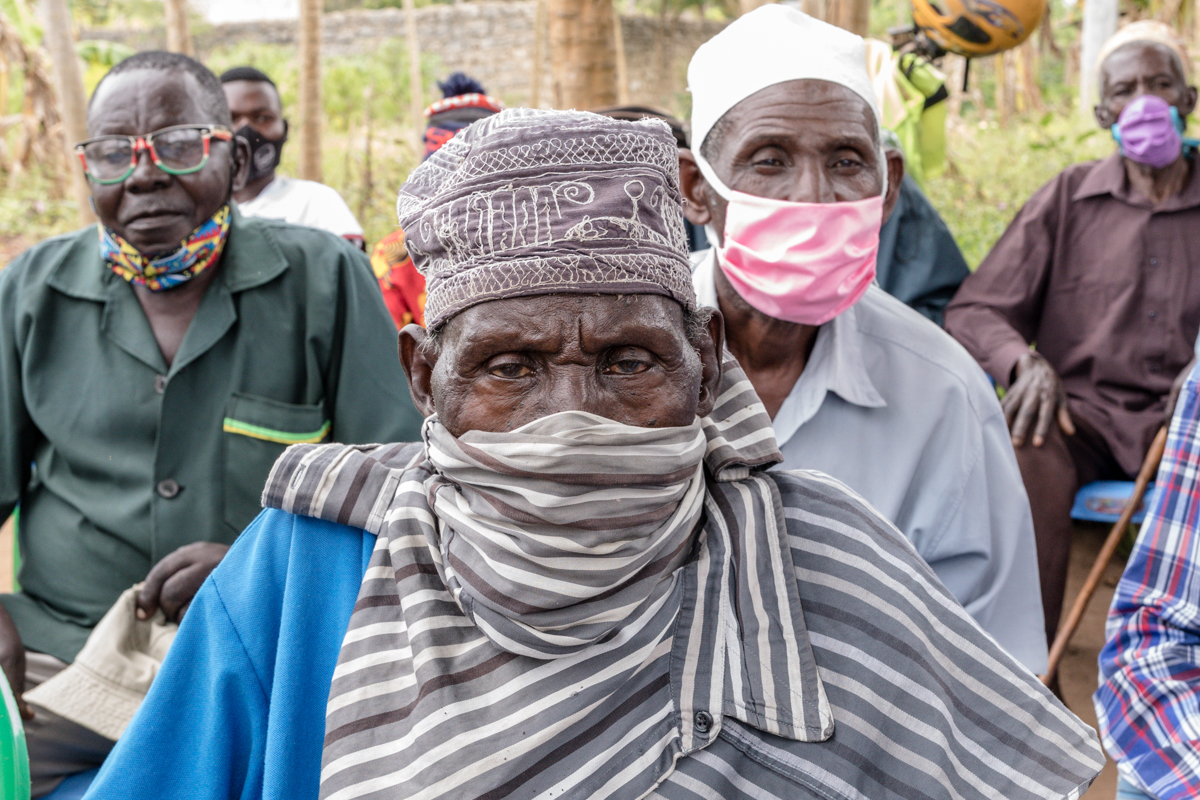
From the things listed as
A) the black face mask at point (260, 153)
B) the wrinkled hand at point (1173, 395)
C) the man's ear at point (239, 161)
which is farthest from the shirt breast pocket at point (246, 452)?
the wrinkled hand at point (1173, 395)

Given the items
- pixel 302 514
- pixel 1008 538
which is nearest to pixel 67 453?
pixel 302 514

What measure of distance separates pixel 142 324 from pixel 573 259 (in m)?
1.79

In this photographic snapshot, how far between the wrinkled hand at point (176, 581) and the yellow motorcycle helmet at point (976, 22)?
434cm

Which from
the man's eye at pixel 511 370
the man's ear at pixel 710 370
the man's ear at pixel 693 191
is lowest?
the man's ear at pixel 710 370

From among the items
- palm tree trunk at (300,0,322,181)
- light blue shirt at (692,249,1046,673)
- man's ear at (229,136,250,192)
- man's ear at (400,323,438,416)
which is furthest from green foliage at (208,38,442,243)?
man's ear at (400,323,438,416)

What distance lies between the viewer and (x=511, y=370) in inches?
55.3

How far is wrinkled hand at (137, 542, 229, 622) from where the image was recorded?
7.97 feet

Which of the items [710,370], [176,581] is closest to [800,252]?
[710,370]

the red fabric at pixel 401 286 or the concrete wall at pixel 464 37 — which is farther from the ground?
the concrete wall at pixel 464 37

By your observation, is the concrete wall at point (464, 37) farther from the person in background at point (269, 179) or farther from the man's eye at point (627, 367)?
the man's eye at point (627, 367)

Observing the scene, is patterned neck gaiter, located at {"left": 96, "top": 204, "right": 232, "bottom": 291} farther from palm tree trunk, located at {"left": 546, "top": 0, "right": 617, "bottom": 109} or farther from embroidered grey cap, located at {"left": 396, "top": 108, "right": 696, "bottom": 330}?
palm tree trunk, located at {"left": 546, "top": 0, "right": 617, "bottom": 109}

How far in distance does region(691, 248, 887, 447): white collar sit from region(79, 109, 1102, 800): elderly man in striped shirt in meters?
0.83

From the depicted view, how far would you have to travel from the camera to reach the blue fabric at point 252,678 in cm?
138

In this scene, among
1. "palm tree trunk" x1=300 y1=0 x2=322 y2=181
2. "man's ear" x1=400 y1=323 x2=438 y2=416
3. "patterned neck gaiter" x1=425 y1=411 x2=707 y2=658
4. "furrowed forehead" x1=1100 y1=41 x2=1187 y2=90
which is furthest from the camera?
"palm tree trunk" x1=300 y1=0 x2=322 y2=181
